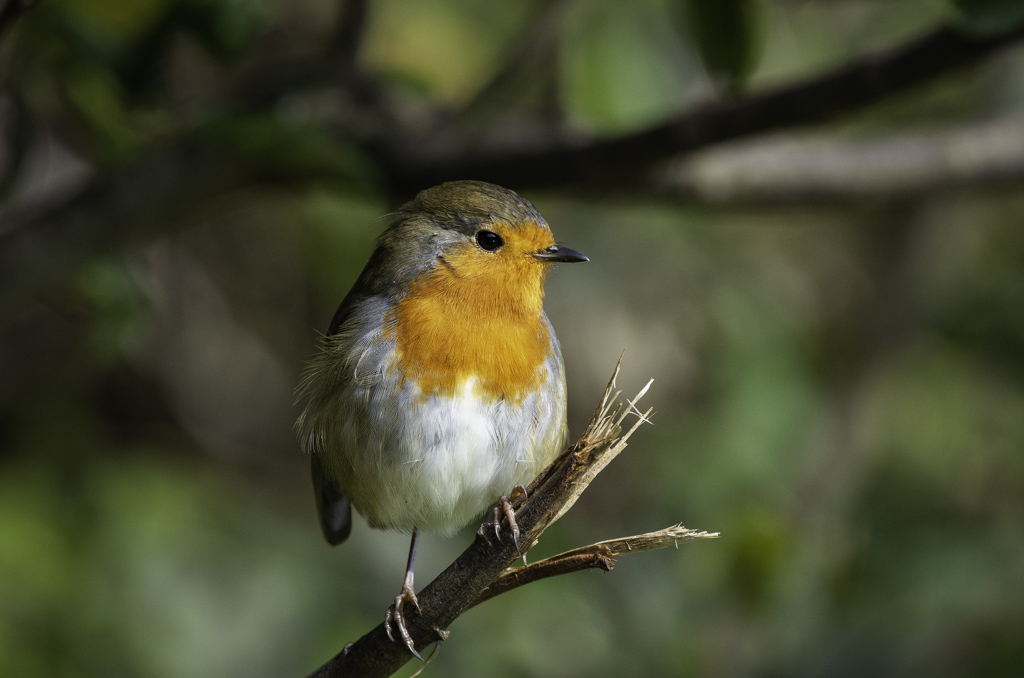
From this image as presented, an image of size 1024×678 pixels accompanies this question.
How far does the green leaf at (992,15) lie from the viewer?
2.19 meters

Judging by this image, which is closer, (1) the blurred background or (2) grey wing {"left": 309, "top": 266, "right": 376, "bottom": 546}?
(2) grey wing {"left": 309, "top": 266, "right": 376, "bottom": 546}

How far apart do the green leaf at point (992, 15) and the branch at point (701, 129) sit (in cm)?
13

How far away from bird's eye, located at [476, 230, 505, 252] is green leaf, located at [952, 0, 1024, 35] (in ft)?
3.74

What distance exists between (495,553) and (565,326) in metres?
3.13

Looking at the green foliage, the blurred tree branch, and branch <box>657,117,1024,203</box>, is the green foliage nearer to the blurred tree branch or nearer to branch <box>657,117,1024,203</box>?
the blurred tree branch

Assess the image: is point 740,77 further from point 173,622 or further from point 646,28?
point 173,622

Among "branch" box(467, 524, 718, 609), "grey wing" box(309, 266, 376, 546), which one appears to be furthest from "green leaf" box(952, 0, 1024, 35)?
"grey wing" box(309, 266, 376, 546)

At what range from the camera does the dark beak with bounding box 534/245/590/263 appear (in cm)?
244

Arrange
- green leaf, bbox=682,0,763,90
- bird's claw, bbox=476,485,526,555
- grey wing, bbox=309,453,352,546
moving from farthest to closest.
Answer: grey wing, bbox=309,453,352,546
green leaf, bbox=682,0,763,90
bird's claw, bbox=476,485,526,555

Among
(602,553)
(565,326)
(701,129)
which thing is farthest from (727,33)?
(565,326)

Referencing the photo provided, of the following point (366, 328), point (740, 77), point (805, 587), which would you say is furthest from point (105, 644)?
point (740, 77)

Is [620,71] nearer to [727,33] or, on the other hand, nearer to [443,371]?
[727,33]

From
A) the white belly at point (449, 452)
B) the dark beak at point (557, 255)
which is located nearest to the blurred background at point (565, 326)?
the dark beak at point (557, 255)

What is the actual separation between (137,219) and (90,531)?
1.45 metres
